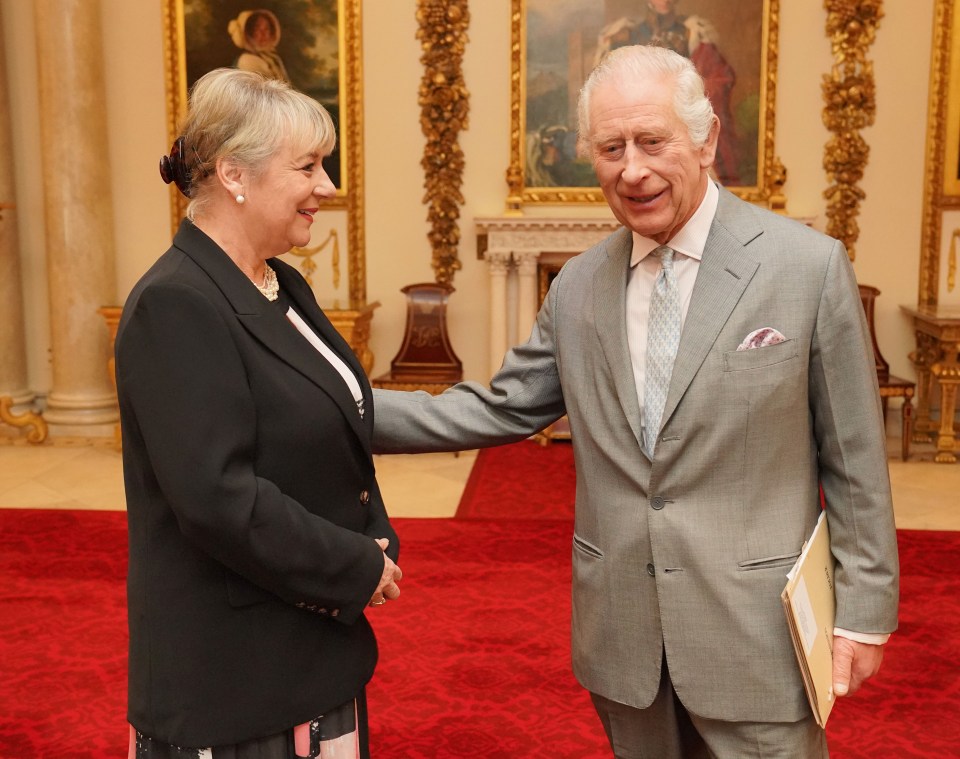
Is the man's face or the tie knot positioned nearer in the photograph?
the man's face

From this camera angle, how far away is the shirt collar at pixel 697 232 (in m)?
2.34

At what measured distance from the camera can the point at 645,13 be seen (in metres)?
8.91

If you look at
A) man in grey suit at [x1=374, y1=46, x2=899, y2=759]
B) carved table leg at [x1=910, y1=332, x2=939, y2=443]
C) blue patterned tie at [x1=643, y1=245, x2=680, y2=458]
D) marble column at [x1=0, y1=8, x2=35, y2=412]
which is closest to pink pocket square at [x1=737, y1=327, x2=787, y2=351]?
man in grey suit at [x1=374, y1=46, x2=899, y2=759]

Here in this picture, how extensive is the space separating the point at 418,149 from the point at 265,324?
7.37m

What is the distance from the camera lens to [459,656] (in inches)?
185

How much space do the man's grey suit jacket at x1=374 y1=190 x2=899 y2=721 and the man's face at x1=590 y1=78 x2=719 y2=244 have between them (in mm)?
127

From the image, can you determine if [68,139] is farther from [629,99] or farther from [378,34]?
[629,99]

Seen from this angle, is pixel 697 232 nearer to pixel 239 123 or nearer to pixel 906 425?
pixel 239 123

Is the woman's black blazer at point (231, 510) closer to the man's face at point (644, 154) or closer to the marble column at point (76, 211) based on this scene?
the man's face at point (644, 154)

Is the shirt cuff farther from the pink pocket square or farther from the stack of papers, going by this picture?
the pink pocket square

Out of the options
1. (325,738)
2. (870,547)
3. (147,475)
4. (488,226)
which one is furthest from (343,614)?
(488,226)

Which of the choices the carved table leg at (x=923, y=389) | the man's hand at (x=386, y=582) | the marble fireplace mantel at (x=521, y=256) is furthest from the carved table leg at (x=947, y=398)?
the man's hand at (x=386, y=582)

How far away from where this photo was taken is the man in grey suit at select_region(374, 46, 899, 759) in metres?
2.23

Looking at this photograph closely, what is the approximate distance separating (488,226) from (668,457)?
6.83m
